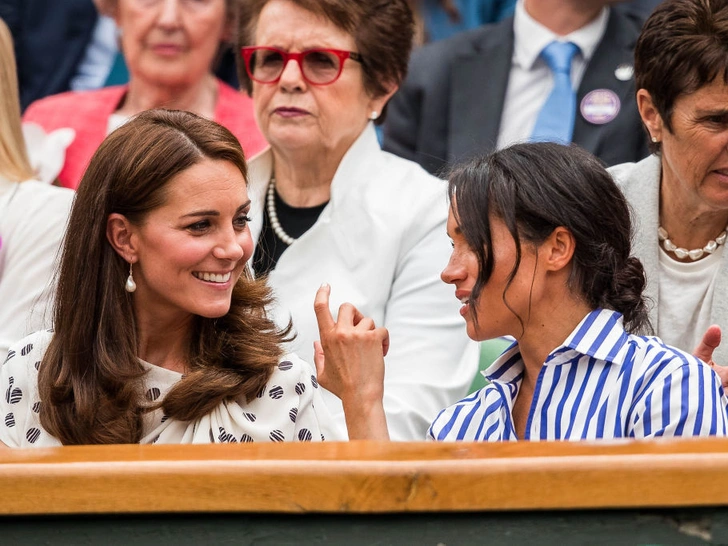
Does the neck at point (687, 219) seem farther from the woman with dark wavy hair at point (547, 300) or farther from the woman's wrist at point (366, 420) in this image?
the woman's wrist at point (366, 420)

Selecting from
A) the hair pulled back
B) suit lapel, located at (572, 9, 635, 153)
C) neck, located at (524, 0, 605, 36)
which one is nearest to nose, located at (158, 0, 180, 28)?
neck, located at (524, 0, 605, 36)

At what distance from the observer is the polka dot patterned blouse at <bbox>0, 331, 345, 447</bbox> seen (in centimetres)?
222

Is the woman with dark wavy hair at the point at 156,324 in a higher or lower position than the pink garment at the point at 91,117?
lower

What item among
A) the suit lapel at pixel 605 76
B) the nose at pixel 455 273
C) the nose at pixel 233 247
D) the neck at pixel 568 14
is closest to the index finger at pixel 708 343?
the nose at pixel 455 273

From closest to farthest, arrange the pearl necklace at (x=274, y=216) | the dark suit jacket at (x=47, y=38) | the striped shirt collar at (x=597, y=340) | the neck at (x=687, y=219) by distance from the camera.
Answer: the striped shirt collar at (x=597, y=340)
the neck at (x=687, y=219)
the pearl necklace at (x=274, y=216)
the dark suit jacket at (x=47, y=38)

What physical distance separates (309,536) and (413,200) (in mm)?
1595

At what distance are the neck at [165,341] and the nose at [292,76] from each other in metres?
0.93

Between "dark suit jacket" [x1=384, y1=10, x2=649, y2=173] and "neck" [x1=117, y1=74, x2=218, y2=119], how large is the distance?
0.66m

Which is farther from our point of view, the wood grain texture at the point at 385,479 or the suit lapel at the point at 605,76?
the suit lapel at the point at 605,76

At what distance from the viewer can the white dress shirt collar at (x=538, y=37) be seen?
11.6 feet

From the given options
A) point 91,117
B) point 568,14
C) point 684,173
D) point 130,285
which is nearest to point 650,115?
point 684,173

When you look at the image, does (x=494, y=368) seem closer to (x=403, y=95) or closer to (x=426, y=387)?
(x=426, y=387)

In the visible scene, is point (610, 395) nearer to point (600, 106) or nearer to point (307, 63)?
point (307, 63)

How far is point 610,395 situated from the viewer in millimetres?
2037
